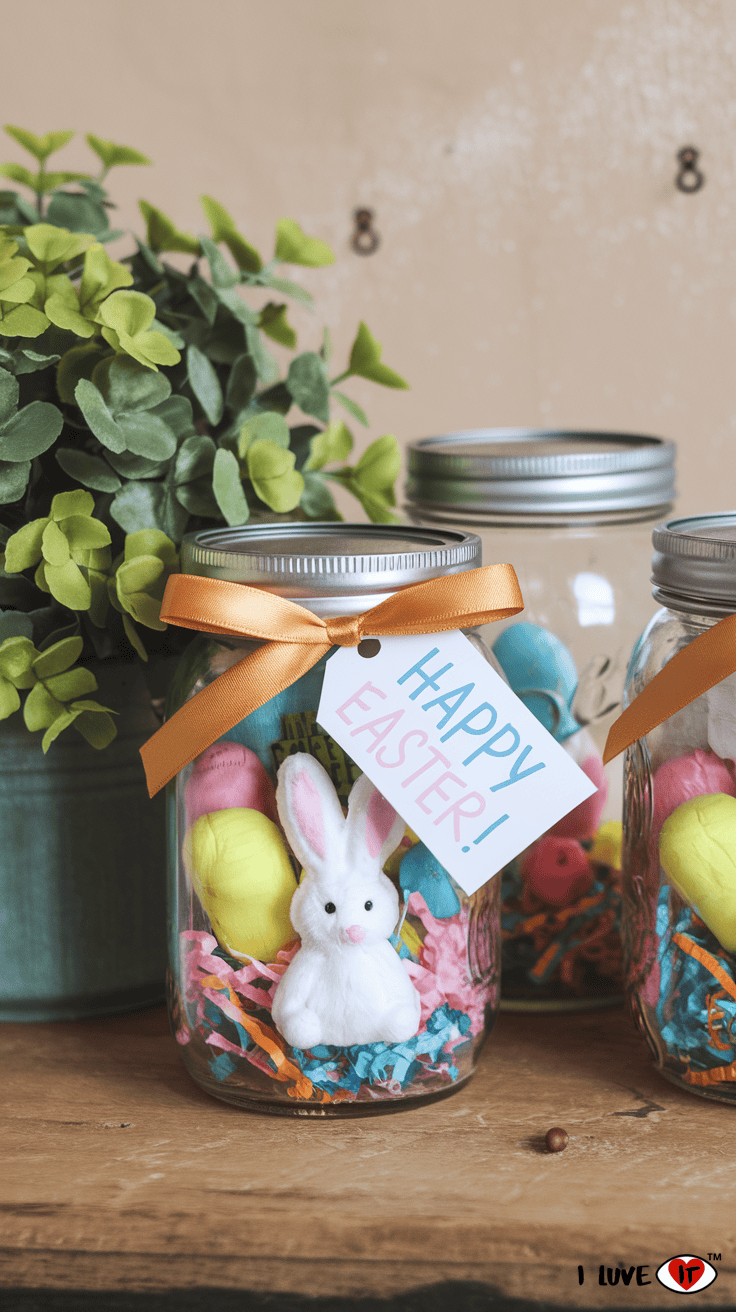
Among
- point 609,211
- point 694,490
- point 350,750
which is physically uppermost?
point 609,211

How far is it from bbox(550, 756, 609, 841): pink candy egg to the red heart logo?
26 cm

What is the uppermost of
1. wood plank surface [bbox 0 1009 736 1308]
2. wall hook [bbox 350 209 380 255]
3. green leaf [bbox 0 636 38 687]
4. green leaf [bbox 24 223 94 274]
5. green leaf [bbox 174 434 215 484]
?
wall hook [bbox 350 209 380 255]

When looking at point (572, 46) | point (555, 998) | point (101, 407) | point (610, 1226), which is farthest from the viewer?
point (572, 46)

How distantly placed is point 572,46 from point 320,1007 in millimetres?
826

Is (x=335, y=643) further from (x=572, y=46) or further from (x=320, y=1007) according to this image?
(x=572, y=46)

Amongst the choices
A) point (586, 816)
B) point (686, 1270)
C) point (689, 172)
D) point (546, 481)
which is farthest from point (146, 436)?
point (689, 172)

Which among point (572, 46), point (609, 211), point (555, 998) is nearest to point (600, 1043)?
point (555, 998)

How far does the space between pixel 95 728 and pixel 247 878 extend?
5.8 inches

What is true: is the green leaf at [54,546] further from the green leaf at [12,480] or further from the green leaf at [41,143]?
the green leaf at [41,143]

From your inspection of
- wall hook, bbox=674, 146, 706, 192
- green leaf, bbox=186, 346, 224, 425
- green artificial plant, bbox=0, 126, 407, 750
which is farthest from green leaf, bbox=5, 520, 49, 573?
Result: wall hook, bbox=674, 146, 706, 192

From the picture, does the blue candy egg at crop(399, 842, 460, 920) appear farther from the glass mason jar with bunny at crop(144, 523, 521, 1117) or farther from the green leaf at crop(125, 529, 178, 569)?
the green leaf at crop(125, 529, 178, 569)

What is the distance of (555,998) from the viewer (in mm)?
713

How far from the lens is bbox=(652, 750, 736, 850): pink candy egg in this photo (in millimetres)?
566

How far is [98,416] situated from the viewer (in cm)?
60
